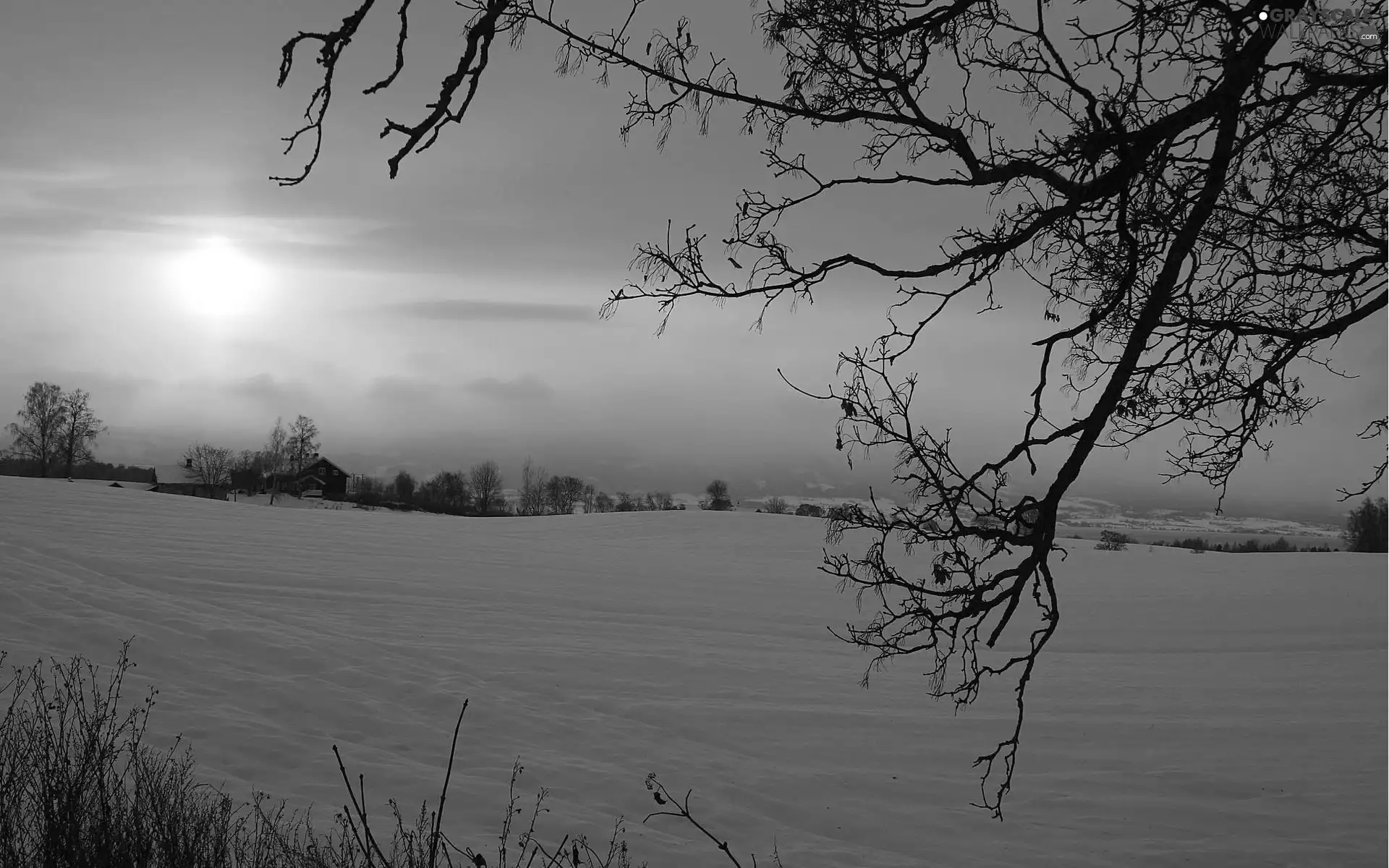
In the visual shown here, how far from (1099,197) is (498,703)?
974 cm

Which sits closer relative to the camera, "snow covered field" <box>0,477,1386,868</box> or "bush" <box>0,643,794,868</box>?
"bush" <box>0,643,794,868</box>

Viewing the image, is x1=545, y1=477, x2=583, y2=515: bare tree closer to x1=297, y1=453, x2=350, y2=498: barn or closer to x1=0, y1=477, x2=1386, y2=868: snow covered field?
x1=297, y1=453, x2=350, y2=498: barn

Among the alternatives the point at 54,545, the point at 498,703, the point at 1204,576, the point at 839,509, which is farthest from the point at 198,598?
the point at 1204,576

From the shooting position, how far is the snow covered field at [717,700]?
26.4 ft

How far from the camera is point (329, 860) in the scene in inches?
203

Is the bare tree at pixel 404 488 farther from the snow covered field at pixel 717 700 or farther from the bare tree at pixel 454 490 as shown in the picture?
the snow covered field at pixel 717 700

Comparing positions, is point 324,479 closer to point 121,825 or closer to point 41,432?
point 41,432

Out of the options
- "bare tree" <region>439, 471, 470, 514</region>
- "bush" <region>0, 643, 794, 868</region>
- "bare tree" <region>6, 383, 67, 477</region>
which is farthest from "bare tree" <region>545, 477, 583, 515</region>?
"bush" <region>0, 643, 794, 868</region>

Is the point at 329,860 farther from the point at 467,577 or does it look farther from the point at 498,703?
the point at 467,577

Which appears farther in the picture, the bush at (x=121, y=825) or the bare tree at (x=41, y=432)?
the bare tree at (x=41, y=432)

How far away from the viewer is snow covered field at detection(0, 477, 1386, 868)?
26.4 ft

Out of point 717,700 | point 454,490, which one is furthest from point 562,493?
point 717,700

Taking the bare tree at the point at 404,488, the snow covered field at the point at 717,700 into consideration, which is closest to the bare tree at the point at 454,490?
the bare tree at the point at 404,488

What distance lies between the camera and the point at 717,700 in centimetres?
1173
